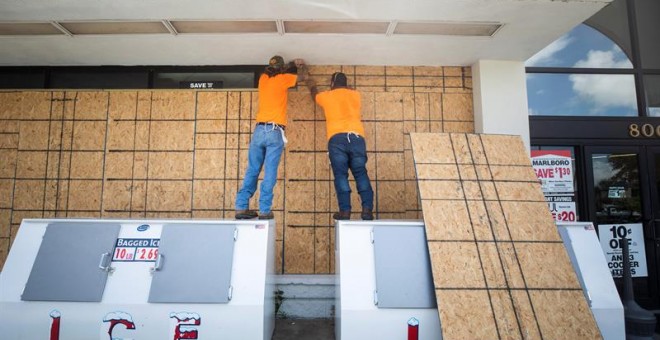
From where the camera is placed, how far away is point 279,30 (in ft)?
12.8

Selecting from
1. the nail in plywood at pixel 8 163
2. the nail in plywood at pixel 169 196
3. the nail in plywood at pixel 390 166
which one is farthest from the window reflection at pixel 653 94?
the nail in plywood at pixel 8 163

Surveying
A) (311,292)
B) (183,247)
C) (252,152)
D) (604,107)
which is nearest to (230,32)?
(252,152)

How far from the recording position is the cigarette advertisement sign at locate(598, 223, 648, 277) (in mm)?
5082

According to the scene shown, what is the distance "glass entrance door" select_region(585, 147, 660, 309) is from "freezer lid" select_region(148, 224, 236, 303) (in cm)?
537

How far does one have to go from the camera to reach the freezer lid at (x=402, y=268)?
3.05m

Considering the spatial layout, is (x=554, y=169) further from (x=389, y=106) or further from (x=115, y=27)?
(x=115, y=27)

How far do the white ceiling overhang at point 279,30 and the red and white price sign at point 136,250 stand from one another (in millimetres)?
2339

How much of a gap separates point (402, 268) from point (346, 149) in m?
1.53

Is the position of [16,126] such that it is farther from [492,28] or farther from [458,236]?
[492,28]

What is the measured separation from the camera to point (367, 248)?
3244 millimetres

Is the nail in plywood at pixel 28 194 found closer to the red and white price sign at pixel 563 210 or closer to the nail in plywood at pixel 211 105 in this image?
the nail in plywood at pixel 211 105

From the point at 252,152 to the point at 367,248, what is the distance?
178 cm

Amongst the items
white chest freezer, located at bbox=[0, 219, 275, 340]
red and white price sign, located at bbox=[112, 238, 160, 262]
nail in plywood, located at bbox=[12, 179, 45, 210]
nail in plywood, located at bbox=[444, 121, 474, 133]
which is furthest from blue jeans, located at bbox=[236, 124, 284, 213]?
nail in plywood, located at bbox=[12, 179, 45, 210]

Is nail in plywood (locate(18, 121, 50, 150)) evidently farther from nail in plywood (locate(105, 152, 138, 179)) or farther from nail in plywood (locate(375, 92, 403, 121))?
nail in plywood (locate(375, 92, 403, 121))
